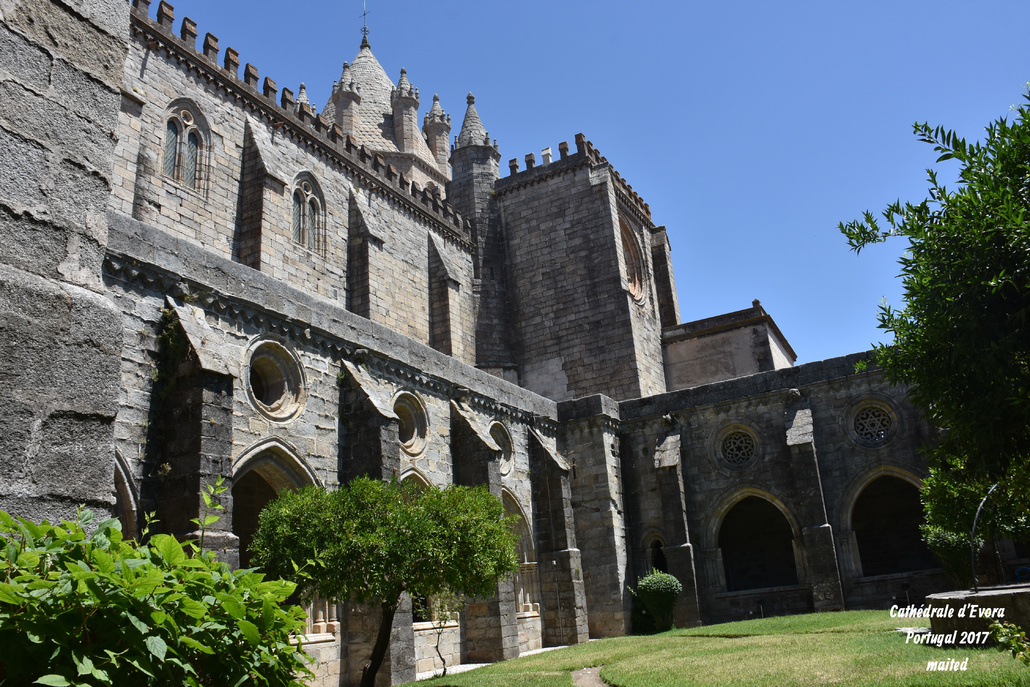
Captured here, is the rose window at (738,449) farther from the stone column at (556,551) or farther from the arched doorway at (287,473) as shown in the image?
the arched doorway at (287,473)

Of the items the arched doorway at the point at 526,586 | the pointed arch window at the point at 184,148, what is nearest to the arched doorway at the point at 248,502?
the arched doorway at the point at 526,586

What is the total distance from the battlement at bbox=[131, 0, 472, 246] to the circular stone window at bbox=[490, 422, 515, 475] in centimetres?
951

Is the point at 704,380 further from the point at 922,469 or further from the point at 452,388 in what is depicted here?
the point at 452,388

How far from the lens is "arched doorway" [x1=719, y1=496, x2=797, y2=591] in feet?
79.3

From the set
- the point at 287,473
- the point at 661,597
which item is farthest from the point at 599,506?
the point at 287,473

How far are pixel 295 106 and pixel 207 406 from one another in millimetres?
14034

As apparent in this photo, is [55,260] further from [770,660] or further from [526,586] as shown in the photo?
[526,586]

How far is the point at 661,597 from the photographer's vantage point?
19453mm

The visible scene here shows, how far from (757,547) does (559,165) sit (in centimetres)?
1483

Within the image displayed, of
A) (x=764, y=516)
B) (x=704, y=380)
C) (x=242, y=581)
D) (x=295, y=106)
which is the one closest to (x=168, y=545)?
(x=242, y=581)

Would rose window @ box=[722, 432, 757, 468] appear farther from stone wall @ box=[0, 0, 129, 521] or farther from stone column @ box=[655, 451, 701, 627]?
stone wall @ box=[0, 0, 129, 521]

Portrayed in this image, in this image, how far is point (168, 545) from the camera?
7.00ft

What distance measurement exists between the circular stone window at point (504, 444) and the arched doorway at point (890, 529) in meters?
10.4

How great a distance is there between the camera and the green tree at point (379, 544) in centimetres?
1059
